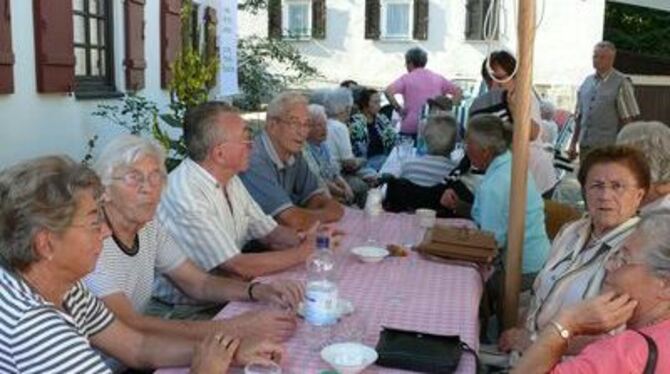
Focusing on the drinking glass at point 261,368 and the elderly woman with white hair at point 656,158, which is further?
the elderly woman with white hair at point 656,158

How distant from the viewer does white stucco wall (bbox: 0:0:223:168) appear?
12.9 feet

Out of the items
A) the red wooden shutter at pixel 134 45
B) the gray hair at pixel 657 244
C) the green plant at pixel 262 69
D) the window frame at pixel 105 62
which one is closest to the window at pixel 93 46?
the window frame at pixel 105 62

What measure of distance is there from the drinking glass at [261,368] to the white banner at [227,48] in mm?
4645

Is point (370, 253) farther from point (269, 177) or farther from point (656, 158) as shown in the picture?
point (656, 158)

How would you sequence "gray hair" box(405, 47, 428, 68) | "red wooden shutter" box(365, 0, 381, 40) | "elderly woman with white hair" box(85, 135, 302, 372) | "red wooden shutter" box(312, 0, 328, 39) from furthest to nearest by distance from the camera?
"red wooden shutter" box(312, 0, 328, 39) < "red wooden shutter" box(365, 0, 381, 40) < "gray hair" box(405, 47, 428, 68) < "elderly woman with white hair" box(85, 135, 302, 372)

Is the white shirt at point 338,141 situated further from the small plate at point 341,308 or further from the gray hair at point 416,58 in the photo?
the small plate at point 341,308

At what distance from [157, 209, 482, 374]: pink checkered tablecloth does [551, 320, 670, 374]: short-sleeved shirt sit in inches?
11.9

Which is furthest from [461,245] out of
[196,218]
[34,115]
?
[34,115]

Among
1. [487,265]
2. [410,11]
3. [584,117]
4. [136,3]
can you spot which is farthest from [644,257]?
[410,11]

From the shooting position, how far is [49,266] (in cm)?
148

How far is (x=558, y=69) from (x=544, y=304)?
1361 centimetres

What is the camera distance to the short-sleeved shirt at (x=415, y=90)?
25.8 feet

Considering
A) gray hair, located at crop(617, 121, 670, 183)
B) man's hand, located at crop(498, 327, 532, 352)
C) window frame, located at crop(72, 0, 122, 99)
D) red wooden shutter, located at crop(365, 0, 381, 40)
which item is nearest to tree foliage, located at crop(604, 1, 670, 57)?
red wooden shutter, located at crop(365, 0, 381, 40)

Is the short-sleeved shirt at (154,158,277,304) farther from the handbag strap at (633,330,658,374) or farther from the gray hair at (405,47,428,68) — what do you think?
the gray hair at (405,47,428,68)
